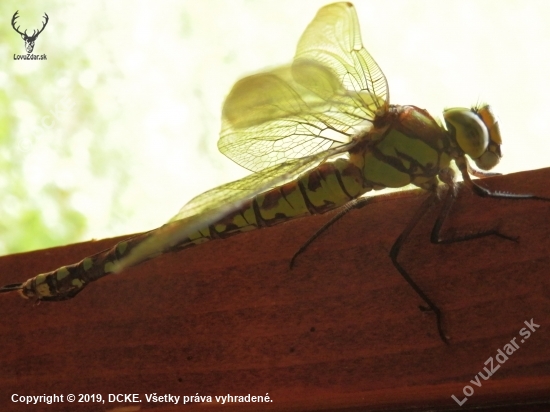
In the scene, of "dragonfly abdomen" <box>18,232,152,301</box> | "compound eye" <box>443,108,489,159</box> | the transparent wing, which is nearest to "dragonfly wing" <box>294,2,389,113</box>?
the transparent wing

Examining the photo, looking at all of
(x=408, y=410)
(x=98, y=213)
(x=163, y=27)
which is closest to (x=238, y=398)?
(x=408, y=410)

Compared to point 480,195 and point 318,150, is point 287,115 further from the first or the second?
point 480,195

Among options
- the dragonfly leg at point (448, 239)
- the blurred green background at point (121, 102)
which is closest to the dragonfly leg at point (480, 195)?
the dragonfly leg at point (448, 239)

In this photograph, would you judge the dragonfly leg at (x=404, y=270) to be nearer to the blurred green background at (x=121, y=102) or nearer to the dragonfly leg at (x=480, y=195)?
the dragonfly leg at (x=480, y=195)

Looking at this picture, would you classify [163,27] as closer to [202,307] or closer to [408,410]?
[202,307]

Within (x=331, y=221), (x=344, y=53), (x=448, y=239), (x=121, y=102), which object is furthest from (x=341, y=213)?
(x=121, y=102)
